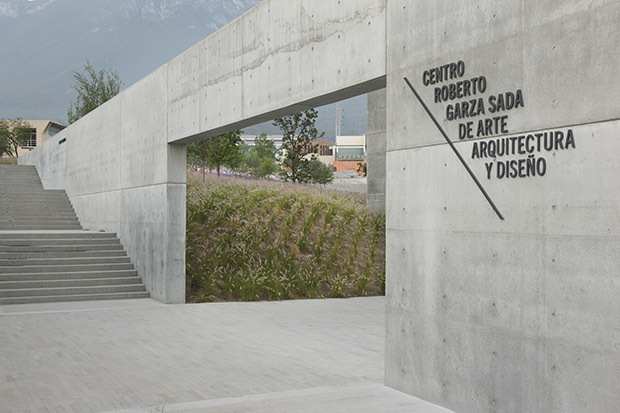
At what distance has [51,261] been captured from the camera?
592 inches

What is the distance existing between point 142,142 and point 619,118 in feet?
37.9

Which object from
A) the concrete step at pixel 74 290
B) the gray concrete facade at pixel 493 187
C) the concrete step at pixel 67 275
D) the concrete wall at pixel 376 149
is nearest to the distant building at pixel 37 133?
the concrete wall at pixel 376 149

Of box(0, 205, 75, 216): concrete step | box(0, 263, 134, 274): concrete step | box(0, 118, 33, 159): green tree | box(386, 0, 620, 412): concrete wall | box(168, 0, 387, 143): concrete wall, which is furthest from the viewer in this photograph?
box(0, 118, 33, 159): green tree

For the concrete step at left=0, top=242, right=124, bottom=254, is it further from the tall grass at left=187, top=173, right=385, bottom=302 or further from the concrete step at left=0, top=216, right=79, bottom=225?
the concrete step at left=0, top=216, right=79, bottom=225

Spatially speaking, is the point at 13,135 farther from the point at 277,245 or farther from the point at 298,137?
the point at 277,245

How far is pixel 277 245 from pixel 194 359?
25.2ft

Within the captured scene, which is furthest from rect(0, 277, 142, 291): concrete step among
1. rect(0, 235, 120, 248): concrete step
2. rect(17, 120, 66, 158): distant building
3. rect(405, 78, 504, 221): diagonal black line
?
rect(17, 120, 66, 158): distant building

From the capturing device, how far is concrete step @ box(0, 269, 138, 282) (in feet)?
46.4

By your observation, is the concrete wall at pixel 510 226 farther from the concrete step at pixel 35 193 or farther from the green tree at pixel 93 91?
the green tree at pixel 93 91

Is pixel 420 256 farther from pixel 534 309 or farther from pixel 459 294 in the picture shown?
pixel 534 309

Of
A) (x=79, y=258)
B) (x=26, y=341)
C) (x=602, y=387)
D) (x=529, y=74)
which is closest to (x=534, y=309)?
(x=602, y=387)

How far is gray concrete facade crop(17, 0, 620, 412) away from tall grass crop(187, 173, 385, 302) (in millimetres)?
6609

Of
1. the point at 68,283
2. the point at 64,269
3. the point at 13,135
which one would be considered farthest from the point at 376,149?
the point at 13,135

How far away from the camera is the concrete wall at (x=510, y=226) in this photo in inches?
180
